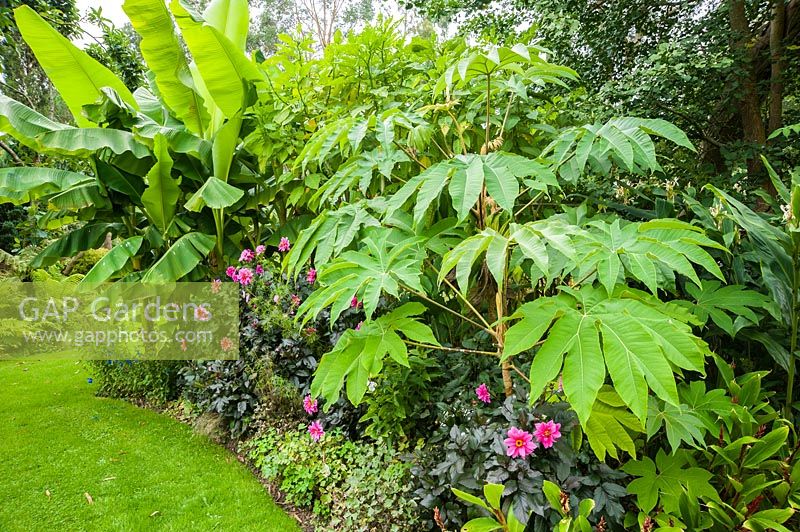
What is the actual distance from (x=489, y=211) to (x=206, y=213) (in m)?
3.03

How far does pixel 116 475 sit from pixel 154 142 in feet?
7.50

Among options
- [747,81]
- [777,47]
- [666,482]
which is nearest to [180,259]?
[666,482]

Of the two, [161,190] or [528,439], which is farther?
[161,190]

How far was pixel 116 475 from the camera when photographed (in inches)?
112

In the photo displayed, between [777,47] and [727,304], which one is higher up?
[777,47]

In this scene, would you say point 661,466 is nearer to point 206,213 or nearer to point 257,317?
point 257,317

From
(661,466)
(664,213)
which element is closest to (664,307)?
(661,466)

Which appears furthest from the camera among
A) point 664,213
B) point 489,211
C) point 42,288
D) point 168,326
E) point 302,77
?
point 42,288

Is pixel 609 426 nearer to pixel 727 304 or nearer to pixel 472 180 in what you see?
pixel 727 304

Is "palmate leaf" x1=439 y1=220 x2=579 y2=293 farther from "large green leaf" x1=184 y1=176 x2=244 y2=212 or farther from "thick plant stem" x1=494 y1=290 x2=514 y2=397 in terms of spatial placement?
"large green leaf" x1=184 y1=176 x2=244 y2=212

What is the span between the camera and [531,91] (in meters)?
2.49

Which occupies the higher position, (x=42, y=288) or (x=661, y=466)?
(x=661, y=466)

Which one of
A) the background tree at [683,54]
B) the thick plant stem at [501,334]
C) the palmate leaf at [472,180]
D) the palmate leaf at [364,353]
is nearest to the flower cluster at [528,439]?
the thick plant stem at [501,334]

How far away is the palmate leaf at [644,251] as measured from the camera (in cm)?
120
